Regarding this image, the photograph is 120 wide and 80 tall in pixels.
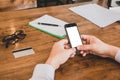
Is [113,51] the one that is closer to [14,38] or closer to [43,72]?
[43,72]

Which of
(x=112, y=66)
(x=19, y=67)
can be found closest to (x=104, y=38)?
(x=112, y=66)

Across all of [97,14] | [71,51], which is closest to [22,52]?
[71,51]

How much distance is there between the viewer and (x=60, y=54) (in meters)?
1.00

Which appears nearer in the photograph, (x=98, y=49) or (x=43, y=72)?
(x=43, y=72)

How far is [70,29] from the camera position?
3.53 ft

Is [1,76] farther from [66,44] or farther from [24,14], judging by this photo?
[24,14]

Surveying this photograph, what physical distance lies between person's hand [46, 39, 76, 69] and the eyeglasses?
10.2 inches

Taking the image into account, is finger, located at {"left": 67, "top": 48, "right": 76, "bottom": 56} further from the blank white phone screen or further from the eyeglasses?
the eyeglasses

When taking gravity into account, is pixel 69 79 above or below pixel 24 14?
below

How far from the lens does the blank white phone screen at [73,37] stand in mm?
1061

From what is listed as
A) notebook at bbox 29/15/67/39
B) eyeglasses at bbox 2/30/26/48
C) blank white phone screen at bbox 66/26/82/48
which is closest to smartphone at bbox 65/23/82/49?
blank white phone screen at bbox 66/26/82/48

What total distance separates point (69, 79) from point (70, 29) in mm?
270

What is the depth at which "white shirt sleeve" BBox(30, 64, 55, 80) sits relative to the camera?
0.89 metres

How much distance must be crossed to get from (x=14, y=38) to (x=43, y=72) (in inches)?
13.9
